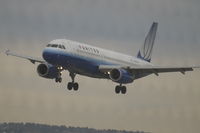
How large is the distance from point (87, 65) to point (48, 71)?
21.2 feet

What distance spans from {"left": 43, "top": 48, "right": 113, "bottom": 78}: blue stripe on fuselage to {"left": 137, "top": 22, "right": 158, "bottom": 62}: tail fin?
28.5m

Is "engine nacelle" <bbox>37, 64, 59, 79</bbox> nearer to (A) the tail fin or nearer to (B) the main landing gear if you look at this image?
(B) the main landing gear

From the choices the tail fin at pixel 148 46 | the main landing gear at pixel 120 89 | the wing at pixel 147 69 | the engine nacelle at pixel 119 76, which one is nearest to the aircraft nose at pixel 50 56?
the wing at pixel 147 69

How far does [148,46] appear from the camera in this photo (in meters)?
144

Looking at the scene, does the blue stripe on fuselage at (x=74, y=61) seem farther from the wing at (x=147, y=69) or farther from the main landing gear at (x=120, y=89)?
the main landing gear at (x=120, y=89)

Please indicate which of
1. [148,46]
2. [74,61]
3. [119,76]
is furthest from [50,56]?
[148,46]

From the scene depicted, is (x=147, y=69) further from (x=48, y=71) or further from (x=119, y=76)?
(x=48, y=71)

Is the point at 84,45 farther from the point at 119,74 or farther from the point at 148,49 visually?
the point at 148,49

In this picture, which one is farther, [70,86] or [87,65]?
[70,86]

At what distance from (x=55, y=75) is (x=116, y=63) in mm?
11137

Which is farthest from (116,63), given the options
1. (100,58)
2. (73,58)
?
(73,58)

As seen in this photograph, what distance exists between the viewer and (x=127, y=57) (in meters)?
120

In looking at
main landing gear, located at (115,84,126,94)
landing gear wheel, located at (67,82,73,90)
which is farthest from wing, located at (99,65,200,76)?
landing gear wheel, located at (67,82,73,90)

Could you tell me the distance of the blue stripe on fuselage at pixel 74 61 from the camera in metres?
101
